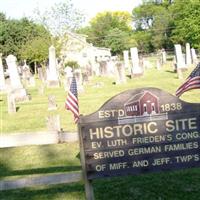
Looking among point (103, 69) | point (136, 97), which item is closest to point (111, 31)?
point (103, 69)

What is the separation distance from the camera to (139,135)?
14.9ft

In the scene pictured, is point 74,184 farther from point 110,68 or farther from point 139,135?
point 110,68

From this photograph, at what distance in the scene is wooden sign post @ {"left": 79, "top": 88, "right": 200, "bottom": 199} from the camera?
4.53m

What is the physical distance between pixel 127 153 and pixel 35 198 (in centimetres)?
196

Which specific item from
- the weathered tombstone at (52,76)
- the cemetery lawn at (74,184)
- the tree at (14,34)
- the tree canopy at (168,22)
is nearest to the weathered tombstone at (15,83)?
the weathered tombstone at (52,76)

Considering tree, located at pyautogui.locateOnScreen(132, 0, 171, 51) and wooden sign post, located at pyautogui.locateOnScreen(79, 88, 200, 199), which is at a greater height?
tree, located at pyautogui.locateOnScreen(132, 0, 171, 51)

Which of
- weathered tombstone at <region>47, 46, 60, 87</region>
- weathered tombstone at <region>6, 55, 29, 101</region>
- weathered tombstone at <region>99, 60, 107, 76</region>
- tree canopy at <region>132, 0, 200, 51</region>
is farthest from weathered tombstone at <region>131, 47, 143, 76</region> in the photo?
tree canopy at <region>132, 0, 200, 51</region>

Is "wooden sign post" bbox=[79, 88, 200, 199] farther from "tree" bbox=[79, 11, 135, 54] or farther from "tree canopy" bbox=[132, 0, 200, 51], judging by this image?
"tree" bbox=[79, 11, 135, 54]

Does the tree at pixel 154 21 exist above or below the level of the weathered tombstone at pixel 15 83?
above

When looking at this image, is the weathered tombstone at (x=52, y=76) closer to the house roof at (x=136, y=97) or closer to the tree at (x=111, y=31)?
the house roof at (x=136, y=97)

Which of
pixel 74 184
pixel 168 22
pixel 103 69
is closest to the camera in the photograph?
pixel 74 184

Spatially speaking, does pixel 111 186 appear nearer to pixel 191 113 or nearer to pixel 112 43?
pixel 191 113

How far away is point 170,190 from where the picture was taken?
588 cm

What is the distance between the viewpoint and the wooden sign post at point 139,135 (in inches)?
178
